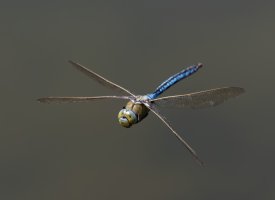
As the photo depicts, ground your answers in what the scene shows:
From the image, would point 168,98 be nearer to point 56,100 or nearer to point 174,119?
point 56,100

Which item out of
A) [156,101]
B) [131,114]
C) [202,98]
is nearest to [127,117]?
[131,114]

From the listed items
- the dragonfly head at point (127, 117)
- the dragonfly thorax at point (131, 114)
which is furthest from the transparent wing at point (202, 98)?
the dragonfly head at point (127, 117)

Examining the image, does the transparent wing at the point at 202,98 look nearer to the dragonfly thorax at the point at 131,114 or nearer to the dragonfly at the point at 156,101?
the dragonfly at the point at 156,101

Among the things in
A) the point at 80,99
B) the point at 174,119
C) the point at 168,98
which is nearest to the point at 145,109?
the point at 168,98

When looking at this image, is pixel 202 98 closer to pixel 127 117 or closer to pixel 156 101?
pixel 156 101

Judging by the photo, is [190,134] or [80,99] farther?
[190,134]
